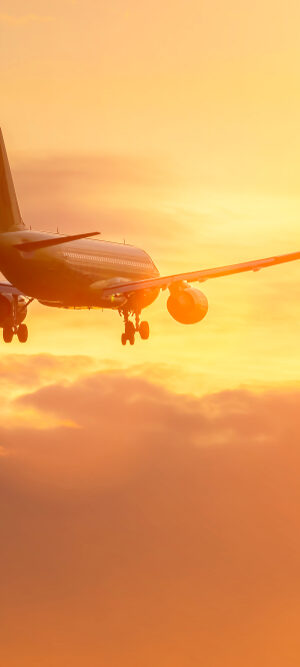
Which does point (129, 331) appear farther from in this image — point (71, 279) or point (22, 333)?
point (22, 333)

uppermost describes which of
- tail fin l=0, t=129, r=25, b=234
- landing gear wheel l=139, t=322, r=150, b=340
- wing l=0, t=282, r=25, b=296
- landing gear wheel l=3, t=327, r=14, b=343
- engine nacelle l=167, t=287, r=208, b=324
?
tail fin l=0, t=129, r=25, b=234

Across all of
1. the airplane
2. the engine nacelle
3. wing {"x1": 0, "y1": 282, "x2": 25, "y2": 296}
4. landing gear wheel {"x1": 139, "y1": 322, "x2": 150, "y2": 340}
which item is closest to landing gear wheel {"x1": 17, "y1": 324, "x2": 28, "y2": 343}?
the airplane

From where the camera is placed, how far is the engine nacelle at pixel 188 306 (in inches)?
3765

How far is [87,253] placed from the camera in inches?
4003

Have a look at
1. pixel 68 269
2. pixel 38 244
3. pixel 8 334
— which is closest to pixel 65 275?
→ pixel 68 269

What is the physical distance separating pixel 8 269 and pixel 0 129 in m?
10.0

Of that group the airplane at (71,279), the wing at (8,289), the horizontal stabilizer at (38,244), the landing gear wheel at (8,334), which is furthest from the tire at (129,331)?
the horizontal stabilizer at (38,244)

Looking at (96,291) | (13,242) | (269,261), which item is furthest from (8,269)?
(269,261)

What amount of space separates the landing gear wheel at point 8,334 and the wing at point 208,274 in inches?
321

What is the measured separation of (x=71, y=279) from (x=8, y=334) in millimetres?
6106

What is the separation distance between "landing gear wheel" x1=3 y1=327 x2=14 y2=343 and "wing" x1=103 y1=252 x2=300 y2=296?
321 inches

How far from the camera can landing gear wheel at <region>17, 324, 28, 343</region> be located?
326ft

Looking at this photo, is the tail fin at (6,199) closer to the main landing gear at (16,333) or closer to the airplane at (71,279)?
the airplane at (71,279)

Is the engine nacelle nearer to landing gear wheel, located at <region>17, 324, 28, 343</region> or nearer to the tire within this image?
the tire
